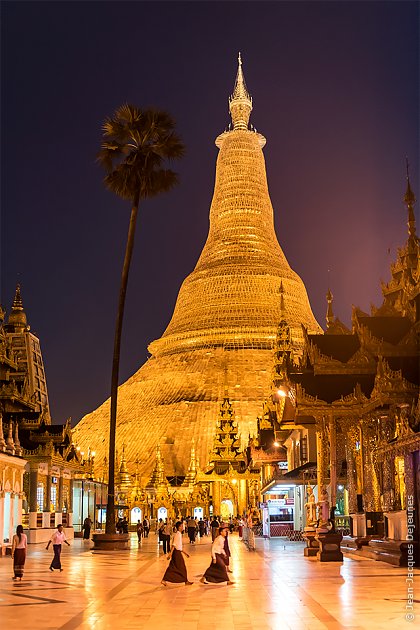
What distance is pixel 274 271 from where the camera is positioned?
279 feet

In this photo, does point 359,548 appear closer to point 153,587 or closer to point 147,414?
point 153,587

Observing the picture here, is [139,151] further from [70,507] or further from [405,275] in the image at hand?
[70,507]

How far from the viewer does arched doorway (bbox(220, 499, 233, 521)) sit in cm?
6334

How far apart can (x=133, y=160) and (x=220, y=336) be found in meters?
49.1

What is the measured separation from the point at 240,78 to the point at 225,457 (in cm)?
4931

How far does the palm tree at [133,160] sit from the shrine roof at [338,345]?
741 cm

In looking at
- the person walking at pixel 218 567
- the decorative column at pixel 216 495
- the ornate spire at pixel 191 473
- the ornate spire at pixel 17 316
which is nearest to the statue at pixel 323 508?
the person walking at pixel 218 567

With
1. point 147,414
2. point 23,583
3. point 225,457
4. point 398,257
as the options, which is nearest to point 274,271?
point 147,414

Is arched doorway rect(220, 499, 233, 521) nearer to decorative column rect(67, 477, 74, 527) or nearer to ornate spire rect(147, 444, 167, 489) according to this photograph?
ornate spire rect(147, 444, 167, 489)

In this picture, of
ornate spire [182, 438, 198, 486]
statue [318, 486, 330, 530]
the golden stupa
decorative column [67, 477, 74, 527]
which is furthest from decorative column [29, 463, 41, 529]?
the golden stupa

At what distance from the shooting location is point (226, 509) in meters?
63.9

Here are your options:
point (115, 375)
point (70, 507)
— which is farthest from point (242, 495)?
point (115, 375)

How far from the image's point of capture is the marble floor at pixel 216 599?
11953 mm

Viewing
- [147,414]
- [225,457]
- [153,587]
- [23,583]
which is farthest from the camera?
[147,414]
